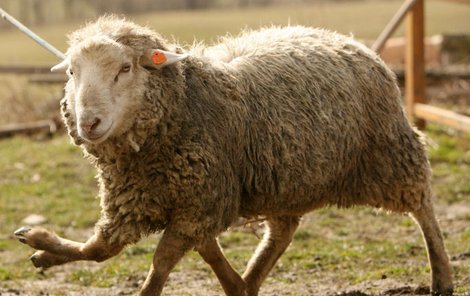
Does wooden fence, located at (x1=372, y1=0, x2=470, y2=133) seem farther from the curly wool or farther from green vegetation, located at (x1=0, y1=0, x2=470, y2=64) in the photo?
green vegetation, located at (x1=0, y1=0, x2=470, y2=64)

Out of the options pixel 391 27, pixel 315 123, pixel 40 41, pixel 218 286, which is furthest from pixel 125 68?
pixel 391 27

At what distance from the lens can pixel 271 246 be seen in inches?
240

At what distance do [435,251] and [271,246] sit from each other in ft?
3.45

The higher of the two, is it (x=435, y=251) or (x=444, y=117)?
(x=444, y=117)

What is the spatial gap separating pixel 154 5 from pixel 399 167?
2356 cm

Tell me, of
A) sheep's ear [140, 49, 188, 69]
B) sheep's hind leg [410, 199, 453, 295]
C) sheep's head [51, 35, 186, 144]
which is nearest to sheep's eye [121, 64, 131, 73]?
sheep's head [51, 35, 186, 144]

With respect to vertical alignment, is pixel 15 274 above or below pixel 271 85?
below

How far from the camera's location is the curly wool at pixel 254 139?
16.1 feet

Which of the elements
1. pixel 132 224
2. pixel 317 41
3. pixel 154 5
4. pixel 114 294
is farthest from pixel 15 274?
pixel 154 5

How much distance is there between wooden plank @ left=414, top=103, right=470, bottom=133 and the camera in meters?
9.69

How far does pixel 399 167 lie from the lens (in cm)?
587

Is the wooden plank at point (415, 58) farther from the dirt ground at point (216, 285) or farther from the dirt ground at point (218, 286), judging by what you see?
the dirt ground at point (218, 286)

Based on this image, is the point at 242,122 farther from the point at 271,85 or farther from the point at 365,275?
the point at 365,275

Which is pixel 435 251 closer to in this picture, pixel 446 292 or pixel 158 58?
pixel 446 292
